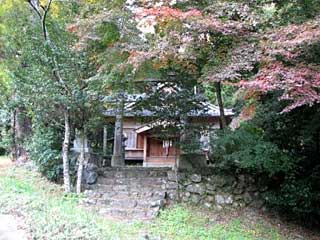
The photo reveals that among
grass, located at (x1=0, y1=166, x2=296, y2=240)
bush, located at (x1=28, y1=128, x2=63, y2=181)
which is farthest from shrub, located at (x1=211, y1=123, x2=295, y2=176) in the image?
bush, located at (x1=28, y1=128, x2=63, y2=181)

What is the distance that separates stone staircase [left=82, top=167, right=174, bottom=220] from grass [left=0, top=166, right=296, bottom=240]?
30cm

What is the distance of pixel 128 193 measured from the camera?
7.92m

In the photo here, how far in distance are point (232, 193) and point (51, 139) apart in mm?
3905

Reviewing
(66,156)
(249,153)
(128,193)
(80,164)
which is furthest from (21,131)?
(249,153)

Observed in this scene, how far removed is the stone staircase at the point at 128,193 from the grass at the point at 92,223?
0.30 m

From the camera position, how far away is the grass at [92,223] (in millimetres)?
5344

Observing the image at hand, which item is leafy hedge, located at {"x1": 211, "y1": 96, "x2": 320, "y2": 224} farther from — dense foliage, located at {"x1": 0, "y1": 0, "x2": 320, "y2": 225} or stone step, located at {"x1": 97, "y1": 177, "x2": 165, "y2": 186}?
stone step, located at {"x1": 97, "y1": 177, "x2": 165, "y2": 186}

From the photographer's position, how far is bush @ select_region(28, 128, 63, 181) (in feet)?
27.6

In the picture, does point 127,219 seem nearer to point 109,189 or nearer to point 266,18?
point 109,189

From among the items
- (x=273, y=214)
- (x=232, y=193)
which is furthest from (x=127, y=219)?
(x=273, y=214)

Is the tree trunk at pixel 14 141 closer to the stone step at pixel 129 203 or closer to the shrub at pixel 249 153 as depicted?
the stone step at pixel 129 203

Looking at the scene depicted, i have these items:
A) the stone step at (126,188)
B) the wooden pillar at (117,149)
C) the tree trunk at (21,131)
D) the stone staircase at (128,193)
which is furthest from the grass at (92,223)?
the tree trunk at (21,131)

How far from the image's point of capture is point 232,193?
8.00 metres

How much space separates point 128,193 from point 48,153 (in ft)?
6.24
